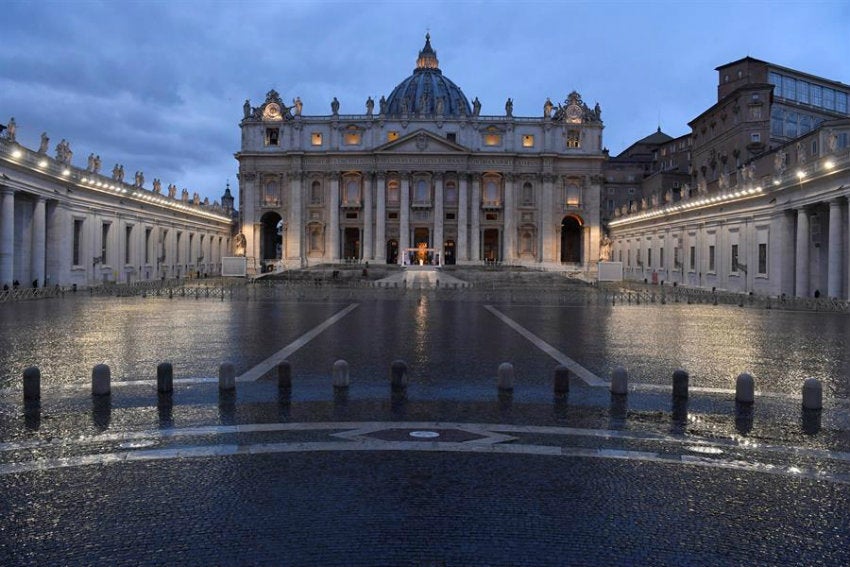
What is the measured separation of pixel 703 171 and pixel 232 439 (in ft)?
273

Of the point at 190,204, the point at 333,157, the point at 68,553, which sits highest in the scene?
the point at 333,157

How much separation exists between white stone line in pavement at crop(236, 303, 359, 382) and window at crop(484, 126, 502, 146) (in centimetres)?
6926

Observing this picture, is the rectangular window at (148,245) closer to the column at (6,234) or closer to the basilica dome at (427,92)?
the column at (6,234)

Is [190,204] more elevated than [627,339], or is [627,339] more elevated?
[190,204]

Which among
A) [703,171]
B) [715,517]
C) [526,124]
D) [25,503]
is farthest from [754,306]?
[526,124]

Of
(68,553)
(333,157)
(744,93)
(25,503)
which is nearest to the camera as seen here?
(68,553)

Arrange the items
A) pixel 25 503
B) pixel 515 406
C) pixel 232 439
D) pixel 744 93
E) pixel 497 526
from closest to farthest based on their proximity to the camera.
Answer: pixel 497 526 → pixel 25 503 → pixel 232 439 → pixel 515 406 → pixel 744 93

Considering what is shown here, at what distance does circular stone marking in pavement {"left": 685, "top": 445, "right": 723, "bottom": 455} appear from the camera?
9.88 m

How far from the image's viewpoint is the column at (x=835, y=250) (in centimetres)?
3947

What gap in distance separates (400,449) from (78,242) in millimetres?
52145

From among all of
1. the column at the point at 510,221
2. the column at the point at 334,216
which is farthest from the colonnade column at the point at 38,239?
A: the column at the point at 510,221

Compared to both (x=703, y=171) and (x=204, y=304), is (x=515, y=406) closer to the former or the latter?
(x=204, y=304)

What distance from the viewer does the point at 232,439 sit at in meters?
10.3

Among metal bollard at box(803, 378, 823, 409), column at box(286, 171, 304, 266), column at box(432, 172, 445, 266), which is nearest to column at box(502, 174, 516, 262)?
column at box(432, 172, 445, 266)
